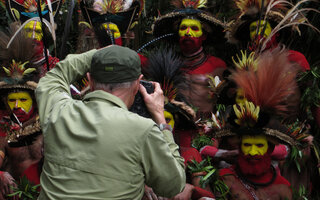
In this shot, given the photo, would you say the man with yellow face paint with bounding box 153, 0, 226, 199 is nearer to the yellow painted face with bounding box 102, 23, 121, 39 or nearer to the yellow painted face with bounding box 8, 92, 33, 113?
the yellow painted face with bounding box 102, 23, 121, 39

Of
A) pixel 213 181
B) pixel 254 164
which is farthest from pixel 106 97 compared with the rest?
pixel 254 164

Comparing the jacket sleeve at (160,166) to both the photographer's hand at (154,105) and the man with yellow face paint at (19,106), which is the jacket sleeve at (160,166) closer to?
the photographer's hand at (154,105)

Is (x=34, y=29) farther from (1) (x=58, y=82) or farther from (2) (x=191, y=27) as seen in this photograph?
(1) (x=58, y=82)

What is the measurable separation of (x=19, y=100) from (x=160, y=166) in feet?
7.41

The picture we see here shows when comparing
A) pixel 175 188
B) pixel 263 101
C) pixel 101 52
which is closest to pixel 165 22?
pixel 263 101

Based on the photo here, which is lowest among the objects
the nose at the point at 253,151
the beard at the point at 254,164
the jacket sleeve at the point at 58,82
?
the beard at the point at 254,164

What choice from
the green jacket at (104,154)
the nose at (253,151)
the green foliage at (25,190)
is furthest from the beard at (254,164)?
the green foliage at (25,190)

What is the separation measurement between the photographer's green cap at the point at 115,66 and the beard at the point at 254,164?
4.96 feet

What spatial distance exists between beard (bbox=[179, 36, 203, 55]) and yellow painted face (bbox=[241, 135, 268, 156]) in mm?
2283

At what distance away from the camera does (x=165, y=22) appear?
525 cm

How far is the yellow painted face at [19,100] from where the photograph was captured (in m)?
3.52

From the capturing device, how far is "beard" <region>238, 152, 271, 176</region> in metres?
2.99

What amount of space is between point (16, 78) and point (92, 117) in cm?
202

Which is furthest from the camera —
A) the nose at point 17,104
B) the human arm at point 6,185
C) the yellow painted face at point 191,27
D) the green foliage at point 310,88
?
the yellow painted face at point 191,27
